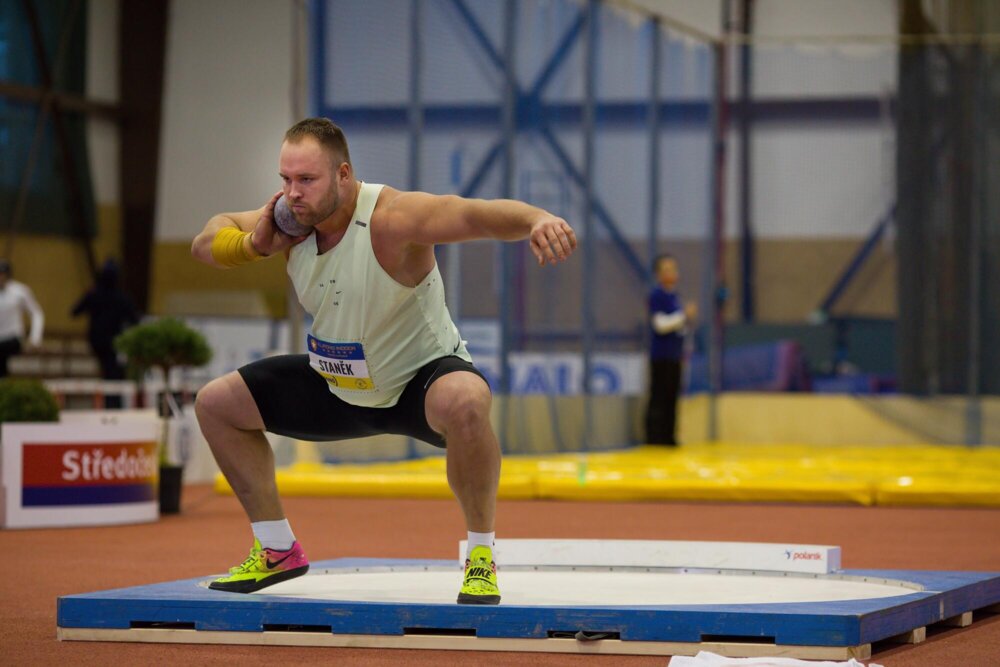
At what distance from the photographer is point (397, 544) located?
7.08 m

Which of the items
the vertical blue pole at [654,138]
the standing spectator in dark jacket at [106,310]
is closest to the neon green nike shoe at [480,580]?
the vertical blue pole at [654,138]

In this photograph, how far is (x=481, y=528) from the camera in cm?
427

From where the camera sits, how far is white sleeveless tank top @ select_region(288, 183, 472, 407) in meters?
4.38

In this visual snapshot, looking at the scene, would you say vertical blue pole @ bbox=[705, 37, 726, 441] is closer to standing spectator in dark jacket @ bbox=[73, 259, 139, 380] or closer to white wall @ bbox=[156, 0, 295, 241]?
Result: standing spectator in dark jacket @ bbox=[73, 259, 139, 380]

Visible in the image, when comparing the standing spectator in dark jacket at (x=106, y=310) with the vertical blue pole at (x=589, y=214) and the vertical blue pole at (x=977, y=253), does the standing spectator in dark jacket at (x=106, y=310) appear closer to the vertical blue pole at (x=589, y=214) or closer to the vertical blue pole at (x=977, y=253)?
the vertical blue pole at (x=589, y=214)

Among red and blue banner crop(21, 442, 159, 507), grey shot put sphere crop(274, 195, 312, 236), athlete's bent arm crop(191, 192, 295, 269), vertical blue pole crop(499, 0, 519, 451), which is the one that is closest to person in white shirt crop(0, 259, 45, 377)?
vertical blue pole crop(499, 0, 519, 451)

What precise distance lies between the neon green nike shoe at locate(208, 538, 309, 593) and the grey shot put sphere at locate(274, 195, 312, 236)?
100 centimetres

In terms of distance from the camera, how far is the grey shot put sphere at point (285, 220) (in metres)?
4.35

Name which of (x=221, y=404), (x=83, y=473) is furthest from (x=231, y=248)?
(x=83, y=473)

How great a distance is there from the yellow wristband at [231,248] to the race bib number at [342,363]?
0.33 m

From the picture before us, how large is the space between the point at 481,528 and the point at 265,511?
78 cm

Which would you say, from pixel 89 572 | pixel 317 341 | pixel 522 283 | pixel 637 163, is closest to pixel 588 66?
pixel 637 163

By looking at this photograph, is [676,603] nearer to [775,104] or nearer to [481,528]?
[481,528]

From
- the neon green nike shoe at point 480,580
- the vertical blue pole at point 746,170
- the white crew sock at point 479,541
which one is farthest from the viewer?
the vertical blue pole at point 746,170
